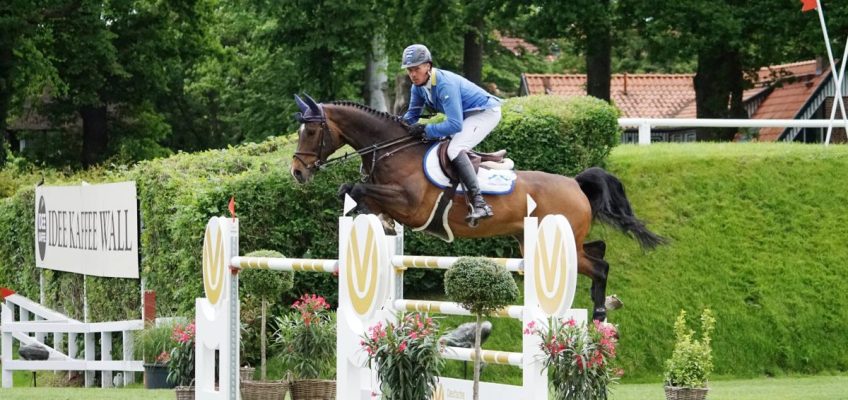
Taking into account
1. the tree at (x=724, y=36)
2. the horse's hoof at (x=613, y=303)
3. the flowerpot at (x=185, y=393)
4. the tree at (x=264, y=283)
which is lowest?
the flowerpot at (x=185, y=393)

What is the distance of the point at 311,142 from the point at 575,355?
4.40 m

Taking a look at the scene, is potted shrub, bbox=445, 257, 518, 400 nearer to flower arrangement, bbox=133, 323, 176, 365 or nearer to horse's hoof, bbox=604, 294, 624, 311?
horse's hoof, bbox=604, 294, 624, 311

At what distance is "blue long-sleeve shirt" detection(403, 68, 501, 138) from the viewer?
10648 mm

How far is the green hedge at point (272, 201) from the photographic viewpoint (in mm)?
13352

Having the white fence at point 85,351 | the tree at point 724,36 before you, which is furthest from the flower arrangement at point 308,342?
the tree at point 724,36

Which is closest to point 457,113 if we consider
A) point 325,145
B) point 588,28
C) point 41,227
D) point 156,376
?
point 325,145

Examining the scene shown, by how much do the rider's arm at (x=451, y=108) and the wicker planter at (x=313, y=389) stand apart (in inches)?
96.1

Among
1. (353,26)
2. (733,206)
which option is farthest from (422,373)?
(353,26)

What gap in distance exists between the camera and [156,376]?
39.3ft

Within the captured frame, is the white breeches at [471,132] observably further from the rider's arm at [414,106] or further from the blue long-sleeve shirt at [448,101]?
the rider's arm at [414,106]

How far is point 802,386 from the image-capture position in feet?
39.1

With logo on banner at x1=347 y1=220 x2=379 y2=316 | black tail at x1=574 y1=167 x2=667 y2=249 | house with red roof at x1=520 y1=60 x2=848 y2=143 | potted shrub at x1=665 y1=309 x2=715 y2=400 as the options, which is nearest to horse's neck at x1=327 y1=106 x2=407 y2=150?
black tail at x1=574 y1=167 x2=667 y2=249

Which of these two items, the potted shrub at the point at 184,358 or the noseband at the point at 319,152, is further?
the noseband at the point at 319,152

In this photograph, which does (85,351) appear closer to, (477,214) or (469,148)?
(477,214)
